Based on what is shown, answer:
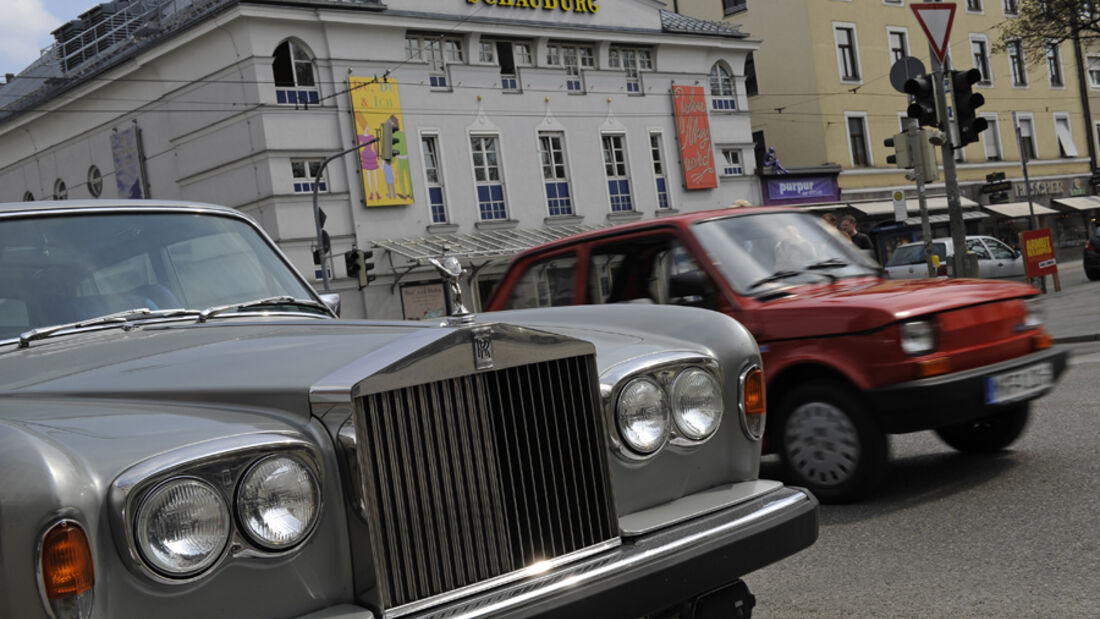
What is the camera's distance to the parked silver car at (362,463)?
2.17 metres

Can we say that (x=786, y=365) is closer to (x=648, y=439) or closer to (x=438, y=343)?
(x=648, y=439)

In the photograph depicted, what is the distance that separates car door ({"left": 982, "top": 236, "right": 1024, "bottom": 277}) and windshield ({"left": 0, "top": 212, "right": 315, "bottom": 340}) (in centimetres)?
2829

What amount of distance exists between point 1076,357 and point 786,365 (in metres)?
6.19

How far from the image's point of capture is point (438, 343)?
2561 mm

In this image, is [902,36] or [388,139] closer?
[388,139]

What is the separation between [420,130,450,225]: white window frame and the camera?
107ft

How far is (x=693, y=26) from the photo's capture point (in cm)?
4100

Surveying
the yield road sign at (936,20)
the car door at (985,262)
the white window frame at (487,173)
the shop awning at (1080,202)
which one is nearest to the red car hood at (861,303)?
the yield road sign at (936,20)

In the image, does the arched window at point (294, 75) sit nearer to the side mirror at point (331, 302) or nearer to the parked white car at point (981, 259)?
the parked white car at point (981, 259)

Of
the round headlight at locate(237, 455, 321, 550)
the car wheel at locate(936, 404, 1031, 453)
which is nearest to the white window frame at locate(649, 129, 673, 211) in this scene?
the car wheel at locate(936, 404, 1031, 453)

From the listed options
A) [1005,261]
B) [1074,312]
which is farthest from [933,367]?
[1005,261]

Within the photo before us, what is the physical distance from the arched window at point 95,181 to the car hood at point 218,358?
34916 millimetres

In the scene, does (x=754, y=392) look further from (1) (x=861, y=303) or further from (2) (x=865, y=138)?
(2) (x=865, y=138)

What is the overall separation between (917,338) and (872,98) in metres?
40.8
